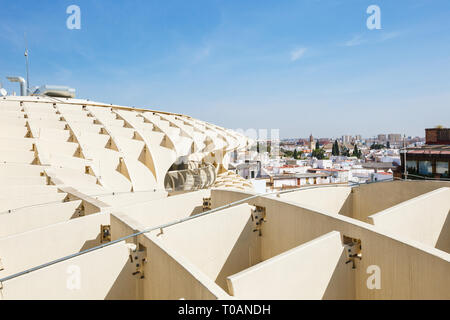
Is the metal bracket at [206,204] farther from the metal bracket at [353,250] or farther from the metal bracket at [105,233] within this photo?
the metal bracket at [353,250]

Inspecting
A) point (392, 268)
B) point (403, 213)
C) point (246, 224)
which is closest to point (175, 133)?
point (246, 224)

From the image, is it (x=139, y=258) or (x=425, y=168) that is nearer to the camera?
(x=139, y=258)

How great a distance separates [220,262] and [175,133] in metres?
11.4

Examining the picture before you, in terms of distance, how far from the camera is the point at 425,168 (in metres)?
26.5

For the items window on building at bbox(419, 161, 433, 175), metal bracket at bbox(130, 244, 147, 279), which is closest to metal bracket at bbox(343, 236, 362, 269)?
metal bracket at bbox(130, 244, 147, 279)

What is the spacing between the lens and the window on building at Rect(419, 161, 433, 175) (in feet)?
85.5

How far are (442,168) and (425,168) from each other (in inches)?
57.7

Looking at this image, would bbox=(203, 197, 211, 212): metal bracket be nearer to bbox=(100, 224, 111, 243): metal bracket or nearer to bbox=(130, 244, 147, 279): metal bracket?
bbox=(100, 224, 111, 243): metal bracket

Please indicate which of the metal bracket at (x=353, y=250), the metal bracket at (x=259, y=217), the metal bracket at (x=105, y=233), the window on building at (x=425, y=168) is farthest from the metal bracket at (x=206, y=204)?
the window on building at (x=425, y=168)

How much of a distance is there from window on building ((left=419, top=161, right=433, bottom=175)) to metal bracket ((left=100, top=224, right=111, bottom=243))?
2930 centimetres

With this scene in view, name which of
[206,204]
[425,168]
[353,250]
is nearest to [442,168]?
[425,168]

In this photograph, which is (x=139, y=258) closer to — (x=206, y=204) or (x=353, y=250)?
(x=353, y=250)

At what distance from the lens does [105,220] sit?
231 inches

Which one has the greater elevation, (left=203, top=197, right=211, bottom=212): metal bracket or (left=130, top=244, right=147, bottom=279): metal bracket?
(left=203, top=197, right=211, bottom=212): metal bracket
